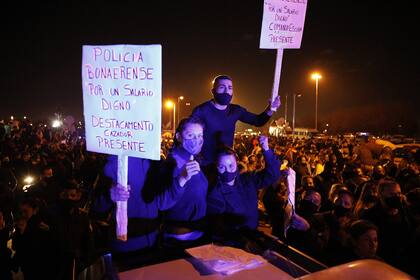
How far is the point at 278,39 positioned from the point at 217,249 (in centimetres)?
336

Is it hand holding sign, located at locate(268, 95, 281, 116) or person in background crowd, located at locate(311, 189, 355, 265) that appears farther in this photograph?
hand holding sign, located at locate(268, 95, 281, 116)

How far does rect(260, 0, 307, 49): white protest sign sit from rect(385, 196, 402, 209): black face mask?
2333 millimetres

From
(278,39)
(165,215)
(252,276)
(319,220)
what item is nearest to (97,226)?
(165,215)

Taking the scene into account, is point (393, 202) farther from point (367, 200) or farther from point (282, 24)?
point (282, 24)

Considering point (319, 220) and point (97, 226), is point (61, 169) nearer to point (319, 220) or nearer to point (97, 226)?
point (97, 226)

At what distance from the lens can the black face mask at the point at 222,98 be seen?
4574mm

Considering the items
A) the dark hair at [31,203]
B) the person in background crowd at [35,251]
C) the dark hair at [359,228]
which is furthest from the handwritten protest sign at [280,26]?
the dark hair at [31,203]

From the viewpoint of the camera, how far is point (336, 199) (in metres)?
4.75

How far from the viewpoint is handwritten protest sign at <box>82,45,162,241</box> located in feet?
9.79

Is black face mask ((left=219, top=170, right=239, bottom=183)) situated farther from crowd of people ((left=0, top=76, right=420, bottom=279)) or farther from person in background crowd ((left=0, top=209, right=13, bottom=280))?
person in background crowd ((left=0, top=209, right=13, bottom=280))

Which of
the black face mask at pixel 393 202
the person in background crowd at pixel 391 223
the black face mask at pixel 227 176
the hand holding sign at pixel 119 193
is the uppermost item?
the black face mask at pixel 227 176

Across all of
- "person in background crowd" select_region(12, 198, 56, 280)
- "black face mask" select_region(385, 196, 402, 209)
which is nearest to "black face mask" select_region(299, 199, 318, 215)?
"black face mask" select_region(385, 196, 402, 209)

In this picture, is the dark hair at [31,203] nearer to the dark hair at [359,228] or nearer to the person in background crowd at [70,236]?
the person in background crowd at [70,236]

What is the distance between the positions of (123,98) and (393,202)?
3.72 m
